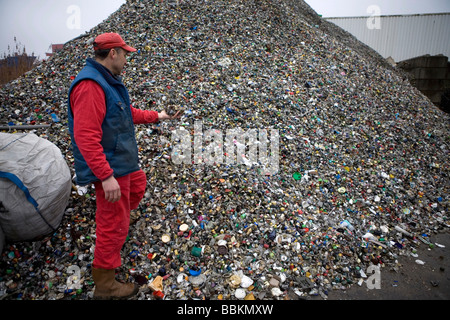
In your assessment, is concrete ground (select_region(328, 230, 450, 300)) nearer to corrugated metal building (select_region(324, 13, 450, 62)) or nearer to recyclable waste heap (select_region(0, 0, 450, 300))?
recyclable waste heap (select_region(0, 0, 450, 300))

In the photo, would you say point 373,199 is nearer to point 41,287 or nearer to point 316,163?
point 316,163

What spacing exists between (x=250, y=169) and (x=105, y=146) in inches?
75.9

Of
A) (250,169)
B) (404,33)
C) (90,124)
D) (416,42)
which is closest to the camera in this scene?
(90,124)

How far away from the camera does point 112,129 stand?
6.08 feet

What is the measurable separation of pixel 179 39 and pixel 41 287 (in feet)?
15.2

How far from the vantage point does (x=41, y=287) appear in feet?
7.02

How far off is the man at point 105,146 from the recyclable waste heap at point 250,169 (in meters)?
0.43

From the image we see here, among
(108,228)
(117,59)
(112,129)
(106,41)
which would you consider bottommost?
(108,228)

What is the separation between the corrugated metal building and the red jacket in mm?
15123

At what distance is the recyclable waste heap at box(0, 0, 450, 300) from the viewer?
2352 mm

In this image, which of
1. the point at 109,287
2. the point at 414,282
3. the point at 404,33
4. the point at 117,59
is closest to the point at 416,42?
the point at 404,33

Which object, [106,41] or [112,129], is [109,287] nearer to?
[112,129]

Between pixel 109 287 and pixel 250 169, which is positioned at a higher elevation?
pixel 250 169

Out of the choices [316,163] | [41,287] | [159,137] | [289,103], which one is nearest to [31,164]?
[41,287]
